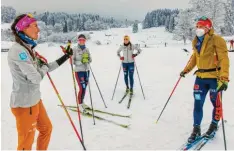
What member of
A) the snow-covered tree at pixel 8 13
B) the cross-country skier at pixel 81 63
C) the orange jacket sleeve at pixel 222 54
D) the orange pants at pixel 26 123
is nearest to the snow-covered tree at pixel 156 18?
the snow-covered tree at pixel 8 13

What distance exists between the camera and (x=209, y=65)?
201 inches

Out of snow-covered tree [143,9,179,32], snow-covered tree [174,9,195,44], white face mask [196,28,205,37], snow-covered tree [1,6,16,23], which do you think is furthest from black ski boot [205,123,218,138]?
snow-covered tree [143,9,179,32]

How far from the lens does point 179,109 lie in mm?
7797

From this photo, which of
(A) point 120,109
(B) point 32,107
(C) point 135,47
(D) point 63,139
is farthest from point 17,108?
(C) point 135,47

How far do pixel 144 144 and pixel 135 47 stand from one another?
5183mm

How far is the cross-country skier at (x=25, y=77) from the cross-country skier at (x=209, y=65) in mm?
3306

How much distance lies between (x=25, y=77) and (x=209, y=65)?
370cm

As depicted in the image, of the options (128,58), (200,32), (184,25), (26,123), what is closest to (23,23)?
(26,123)

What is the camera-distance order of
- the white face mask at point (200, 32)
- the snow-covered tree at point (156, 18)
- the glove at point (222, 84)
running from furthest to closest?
1. the snow-covered tree at point (156, 18)
2. the white face mask at point (200, 32)
3. the glove at point (222, 84)

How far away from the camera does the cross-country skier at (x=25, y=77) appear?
3.41 meters

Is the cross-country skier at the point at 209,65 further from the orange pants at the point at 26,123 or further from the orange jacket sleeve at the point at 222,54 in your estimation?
the orange pants at the point at 26,123

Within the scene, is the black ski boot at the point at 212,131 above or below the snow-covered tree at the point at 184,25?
below

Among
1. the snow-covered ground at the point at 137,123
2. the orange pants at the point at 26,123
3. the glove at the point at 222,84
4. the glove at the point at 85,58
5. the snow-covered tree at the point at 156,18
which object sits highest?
the snow-covered tree at the point at 156,18

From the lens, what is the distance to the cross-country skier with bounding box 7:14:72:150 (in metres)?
3.41
